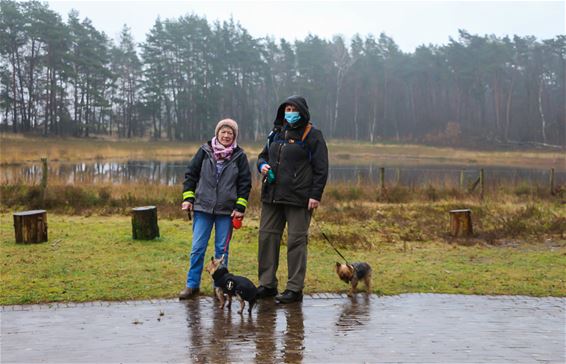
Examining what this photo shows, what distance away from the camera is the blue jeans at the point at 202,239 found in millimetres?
6066

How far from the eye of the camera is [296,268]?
5.98 meters

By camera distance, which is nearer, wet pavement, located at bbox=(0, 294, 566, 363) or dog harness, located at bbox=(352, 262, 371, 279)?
wet pavement, located at bbox=(0, 294, 566, 363)

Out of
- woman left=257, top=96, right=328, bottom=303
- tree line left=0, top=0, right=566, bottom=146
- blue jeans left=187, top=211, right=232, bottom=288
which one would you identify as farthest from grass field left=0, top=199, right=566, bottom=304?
tree line left=0, top=0, right=566, bottom=146

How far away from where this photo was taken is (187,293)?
599 centimetres

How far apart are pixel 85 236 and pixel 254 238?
279 centimetres

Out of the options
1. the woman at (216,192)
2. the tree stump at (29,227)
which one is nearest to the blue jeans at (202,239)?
the woman at (216,192)

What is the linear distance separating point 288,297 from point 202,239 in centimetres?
105

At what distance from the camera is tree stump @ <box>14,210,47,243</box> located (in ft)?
29.8

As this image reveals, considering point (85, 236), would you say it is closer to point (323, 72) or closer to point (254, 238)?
point (254, 238)

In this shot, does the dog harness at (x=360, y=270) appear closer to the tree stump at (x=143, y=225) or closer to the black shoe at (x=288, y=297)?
the black shoe at (x=288, y=297)

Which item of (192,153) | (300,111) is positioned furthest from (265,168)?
(192,153)

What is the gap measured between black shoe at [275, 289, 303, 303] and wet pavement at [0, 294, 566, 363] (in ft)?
0.32

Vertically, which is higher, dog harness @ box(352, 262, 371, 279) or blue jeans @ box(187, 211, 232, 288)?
blue jeans @ box(187, 211, 232, 288)

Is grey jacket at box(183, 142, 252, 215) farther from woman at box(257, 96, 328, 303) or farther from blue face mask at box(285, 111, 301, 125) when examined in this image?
blue face mask at box(285, 111, 301, 125)
